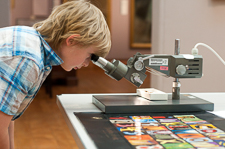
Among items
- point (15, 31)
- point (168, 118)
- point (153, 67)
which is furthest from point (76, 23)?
point (168, 118)

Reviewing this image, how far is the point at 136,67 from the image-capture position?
52.1 inches

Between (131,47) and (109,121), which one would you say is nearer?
(109,121)

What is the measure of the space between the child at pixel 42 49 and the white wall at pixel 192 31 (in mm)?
1442

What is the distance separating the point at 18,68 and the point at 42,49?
143 millimetres

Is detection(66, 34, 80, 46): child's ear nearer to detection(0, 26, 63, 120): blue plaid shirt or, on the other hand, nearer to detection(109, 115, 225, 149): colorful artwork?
detection(0, 26, 63, 120): blue plaid shirt

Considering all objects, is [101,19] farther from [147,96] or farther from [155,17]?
[155,17]

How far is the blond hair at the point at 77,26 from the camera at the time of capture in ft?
3.97

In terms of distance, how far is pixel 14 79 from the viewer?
1.05 m

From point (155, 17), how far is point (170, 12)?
0.51 ft

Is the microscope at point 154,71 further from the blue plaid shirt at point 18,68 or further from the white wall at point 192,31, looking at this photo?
the white wall at point 192,31

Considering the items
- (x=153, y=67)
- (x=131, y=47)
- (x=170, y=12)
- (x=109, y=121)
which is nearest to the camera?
(x=109, y=121)

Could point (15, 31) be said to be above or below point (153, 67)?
above

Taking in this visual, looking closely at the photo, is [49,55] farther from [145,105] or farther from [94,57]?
[145,105]

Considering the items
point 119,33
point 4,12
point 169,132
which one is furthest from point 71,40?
point 119,33
